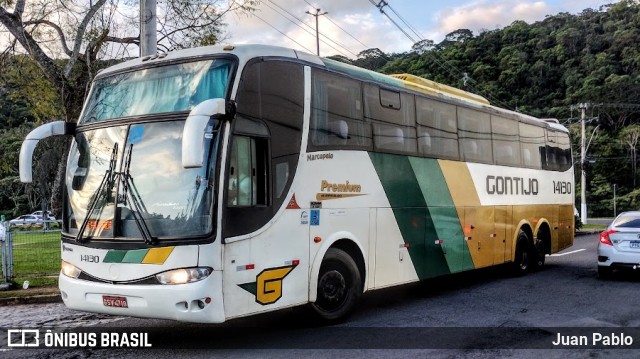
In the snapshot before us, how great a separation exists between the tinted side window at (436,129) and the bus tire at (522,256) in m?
3.71

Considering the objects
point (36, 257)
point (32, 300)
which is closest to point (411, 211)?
point (32, 300)

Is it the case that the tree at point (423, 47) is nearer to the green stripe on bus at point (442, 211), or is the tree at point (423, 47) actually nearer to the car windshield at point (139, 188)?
the green stripe on bus at point (442, 211)

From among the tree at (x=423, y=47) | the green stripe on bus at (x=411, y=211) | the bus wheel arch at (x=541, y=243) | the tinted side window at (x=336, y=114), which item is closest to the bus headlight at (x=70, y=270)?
the tinted side window at (x=336, y=114)

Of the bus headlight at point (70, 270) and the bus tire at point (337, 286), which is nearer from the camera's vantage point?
the bus headlight at point (70, 270)

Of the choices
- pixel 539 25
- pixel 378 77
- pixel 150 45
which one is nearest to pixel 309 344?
pixel 378 77

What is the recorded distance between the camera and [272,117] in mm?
7078

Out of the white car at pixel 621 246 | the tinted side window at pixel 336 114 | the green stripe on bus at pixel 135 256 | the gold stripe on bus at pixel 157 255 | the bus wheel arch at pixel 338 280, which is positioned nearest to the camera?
the gold stripe on bus at pixel 157 255

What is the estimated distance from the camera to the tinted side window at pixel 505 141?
1255cm

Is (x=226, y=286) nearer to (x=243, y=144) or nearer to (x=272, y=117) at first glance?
(x=243, y=144)

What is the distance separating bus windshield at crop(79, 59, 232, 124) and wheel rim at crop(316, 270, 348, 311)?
110 inches

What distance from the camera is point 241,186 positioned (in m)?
6.57

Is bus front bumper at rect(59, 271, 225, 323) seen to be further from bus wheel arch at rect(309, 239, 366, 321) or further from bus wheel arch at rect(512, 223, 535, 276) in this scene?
bus wheel arch at rect(512, 223, 535, 276)

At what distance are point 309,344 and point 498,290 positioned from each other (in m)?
5.70

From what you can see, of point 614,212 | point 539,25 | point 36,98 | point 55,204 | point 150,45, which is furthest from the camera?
point 539,25
